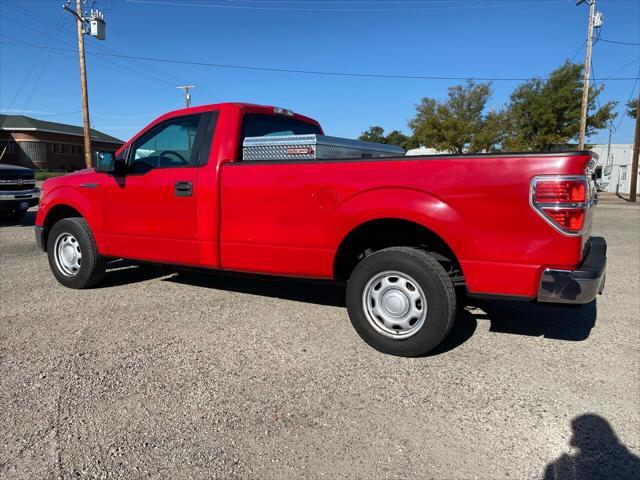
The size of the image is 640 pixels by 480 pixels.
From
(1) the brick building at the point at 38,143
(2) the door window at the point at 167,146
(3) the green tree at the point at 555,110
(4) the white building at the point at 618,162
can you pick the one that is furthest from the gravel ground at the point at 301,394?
(1) the brick building at the point at 38,143

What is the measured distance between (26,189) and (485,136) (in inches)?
1182

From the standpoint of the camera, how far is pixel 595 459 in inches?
93.0

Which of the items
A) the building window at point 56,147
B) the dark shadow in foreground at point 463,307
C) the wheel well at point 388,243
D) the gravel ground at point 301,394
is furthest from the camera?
the building window at point 56,147

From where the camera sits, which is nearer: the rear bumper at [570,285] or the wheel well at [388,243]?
the rear bumper at [570,285]

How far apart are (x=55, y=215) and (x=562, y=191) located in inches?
219

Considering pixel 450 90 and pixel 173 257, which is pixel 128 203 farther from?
pixel 450 90

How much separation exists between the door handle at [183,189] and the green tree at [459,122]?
109 ft

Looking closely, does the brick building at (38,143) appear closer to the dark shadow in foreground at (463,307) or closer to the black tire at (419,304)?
the dark shadow in foreground at (463,307)

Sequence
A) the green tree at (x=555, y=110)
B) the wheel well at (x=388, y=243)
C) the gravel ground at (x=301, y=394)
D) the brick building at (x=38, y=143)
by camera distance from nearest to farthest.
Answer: the gravel ground at (x=301, y=394), the wheel well at (x=388, y=243), the green tree at (x=555, y=110), the brick building at (x=38, y=143)

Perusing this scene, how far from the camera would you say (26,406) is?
2832 millimetres

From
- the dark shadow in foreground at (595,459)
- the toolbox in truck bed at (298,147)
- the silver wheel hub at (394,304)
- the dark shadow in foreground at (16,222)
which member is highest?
the toolbox in truck bed at (298,147)

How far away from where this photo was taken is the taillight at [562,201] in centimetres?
290

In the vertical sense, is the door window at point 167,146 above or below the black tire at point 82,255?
above

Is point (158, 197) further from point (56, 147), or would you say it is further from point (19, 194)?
point (56, 147)
